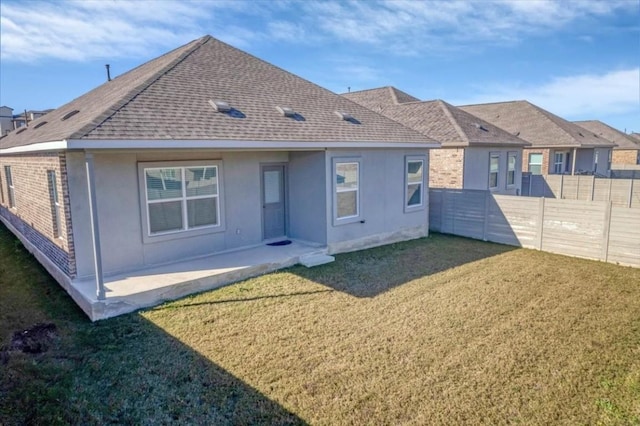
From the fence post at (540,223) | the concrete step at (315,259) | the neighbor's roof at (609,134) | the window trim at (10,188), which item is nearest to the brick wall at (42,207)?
the window trim at (10,188)

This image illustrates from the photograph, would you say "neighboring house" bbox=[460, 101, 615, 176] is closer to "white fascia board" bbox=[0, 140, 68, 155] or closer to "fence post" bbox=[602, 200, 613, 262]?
"fence post" bbox=[602, 200, 613, 262]

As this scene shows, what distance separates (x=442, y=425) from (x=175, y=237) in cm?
671

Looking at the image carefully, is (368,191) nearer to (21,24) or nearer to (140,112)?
(140,112)

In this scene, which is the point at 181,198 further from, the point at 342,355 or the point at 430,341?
the point at 430,341

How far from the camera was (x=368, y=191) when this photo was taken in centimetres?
1123

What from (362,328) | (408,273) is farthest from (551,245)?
(362,328)

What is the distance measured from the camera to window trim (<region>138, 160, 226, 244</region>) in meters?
8.22

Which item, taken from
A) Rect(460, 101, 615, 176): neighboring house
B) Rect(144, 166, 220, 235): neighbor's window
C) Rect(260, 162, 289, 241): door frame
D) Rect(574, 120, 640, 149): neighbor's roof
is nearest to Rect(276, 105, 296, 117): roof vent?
Rect(260, 162, 289, 241): door frame

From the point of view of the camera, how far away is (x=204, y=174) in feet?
29.8

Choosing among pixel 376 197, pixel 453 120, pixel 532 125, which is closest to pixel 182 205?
pixel 376 197

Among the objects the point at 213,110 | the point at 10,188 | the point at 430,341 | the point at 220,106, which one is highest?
the point at 220,106

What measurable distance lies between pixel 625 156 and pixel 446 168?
1423 inches

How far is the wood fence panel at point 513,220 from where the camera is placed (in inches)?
456

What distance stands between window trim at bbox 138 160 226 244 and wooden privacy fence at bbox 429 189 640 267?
7892 mm
